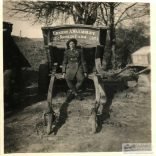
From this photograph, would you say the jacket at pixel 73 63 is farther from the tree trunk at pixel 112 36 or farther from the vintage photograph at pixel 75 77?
the tree trunk at pixel 112 36

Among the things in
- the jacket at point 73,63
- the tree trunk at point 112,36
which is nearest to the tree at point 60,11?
the tree trunk at point 112,36

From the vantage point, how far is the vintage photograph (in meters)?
2.43

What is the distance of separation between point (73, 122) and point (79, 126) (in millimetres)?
49

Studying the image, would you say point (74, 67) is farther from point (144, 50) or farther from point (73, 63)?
point (144, 50)

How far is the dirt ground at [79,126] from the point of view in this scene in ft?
7.88

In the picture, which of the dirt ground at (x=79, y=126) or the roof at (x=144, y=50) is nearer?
the dirt ground at (x=79, y=126)

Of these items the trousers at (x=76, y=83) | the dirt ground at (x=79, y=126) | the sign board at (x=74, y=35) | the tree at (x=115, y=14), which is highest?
the tree at (x=115, y=14)

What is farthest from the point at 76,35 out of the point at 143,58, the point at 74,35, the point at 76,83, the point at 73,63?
the point at 143,58

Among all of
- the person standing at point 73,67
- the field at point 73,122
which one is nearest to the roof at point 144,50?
the field at point 73,122

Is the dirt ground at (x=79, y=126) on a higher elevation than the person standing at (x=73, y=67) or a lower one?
lower

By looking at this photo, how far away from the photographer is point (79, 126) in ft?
8.14

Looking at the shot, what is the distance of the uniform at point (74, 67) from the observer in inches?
101
